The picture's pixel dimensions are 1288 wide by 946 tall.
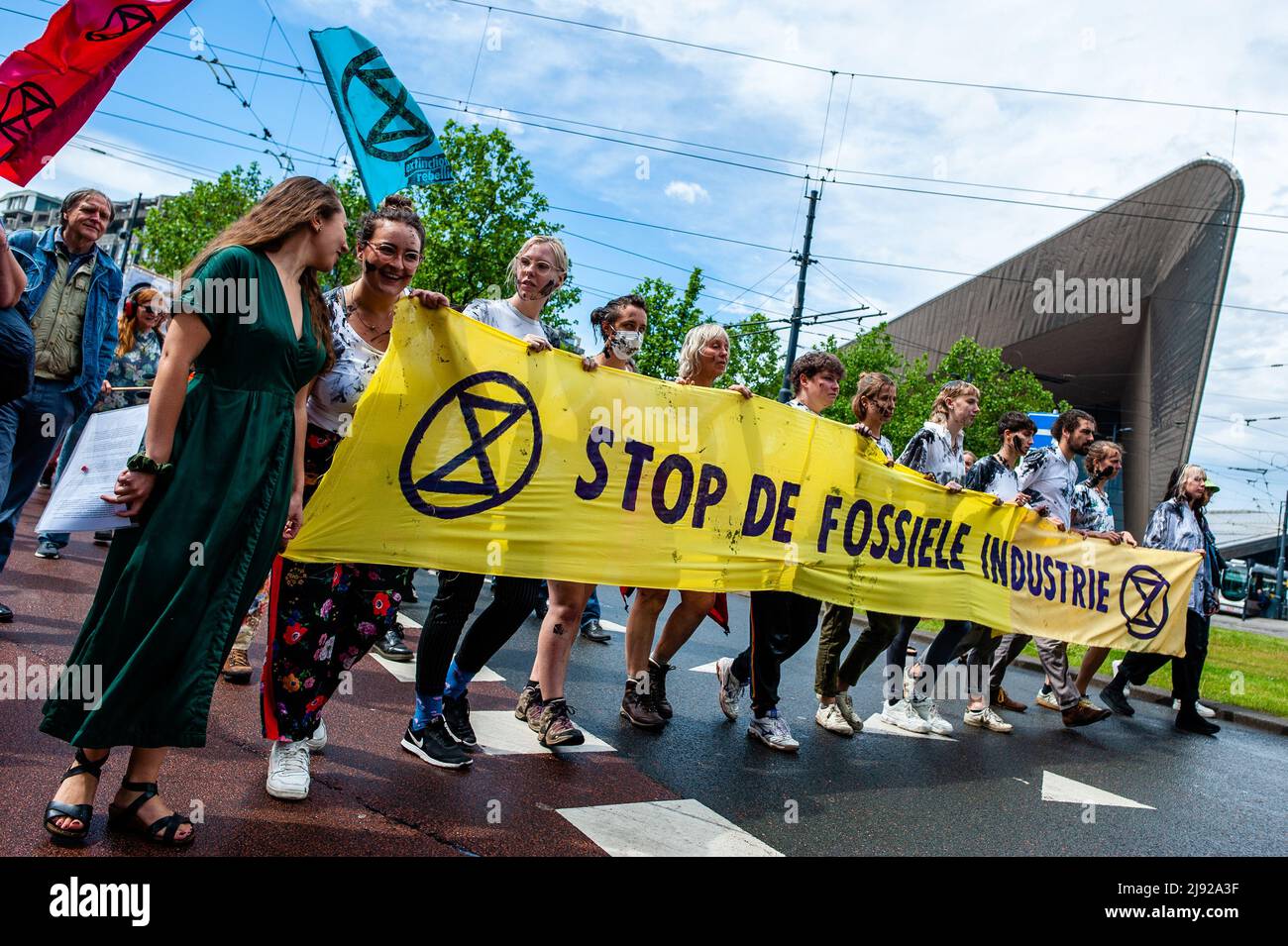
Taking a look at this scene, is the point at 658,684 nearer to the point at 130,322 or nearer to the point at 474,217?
the point at 130,322

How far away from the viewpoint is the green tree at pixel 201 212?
131ft

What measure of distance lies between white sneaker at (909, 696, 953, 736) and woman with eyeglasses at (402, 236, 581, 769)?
2.64 meters

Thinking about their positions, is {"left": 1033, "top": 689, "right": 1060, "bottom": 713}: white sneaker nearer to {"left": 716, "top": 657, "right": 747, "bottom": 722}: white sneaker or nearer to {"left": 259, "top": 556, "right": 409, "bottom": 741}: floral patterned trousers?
{"left": 716, "top": 657, "right": 747, "bottom": 722}: white sneaker

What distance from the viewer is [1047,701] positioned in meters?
7.57

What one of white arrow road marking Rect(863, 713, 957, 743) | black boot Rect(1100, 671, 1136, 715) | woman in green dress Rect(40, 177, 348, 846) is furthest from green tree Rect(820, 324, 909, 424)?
woman in green dress Rect(40, 177, 348, 846)

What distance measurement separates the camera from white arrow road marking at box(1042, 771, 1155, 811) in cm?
451

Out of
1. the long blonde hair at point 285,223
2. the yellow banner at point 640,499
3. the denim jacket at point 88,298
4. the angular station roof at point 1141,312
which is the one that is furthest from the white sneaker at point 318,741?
the angular station roof at point 1141,312

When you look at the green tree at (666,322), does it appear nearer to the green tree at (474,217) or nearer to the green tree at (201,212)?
the green tree at (474,217)

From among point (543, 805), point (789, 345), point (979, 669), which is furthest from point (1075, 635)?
point (789, 345)

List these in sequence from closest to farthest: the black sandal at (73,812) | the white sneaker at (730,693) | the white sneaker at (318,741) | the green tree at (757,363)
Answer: the black sandal at (73,812)
the white sneaker at (318,741)
the white sneaker at (730,693)
the green tree at (757,363)

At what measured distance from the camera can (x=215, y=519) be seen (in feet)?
8.05

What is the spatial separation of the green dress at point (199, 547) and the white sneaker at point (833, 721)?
3606mm

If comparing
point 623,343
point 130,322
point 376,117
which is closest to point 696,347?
point 623,343

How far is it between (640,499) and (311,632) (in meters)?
1.65
